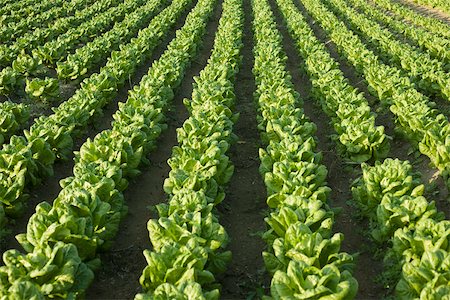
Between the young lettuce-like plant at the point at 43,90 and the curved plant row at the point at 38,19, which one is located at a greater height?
the curved plant row at the point at 38,19

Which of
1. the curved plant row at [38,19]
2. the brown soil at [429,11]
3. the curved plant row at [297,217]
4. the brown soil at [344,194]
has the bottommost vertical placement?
the brown soil at [429,11]

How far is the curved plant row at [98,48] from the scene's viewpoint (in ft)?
48.4

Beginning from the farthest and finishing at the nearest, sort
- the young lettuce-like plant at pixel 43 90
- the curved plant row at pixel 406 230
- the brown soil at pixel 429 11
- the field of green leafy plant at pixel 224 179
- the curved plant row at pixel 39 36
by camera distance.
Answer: the brown soil at pixel 429 11
the curved plant row at pixel 39 36
the young lettuce-like plant at pixel 43 90
the field of green leafy plant at pixel 224 179
the curved plant row at pixel 406 230

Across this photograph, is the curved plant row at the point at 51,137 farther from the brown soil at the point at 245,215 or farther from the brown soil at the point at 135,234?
the brown soil at the point at 245,215

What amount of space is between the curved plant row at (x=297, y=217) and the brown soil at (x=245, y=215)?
0.42 m

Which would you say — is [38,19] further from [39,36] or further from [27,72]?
[27,72]

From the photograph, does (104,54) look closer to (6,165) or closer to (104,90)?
(104,90)

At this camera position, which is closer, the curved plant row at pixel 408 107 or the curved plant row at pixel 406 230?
the curved plant row at pixel 406 230

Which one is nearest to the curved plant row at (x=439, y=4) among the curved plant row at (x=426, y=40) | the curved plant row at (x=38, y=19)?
the curved plant row at (x=426, y=40)

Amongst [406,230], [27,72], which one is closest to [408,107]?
[406,230]

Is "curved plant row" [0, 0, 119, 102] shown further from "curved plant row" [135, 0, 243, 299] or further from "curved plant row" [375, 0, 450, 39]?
"curved plant row" [375, 0, 450, 39]

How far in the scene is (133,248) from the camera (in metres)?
7.56

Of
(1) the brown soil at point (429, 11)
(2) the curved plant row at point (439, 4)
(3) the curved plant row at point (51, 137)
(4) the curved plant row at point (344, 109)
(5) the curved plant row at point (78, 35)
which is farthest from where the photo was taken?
(2) the curved plant row at point (439, 4)

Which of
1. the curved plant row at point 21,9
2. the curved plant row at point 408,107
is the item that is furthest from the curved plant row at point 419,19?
the curved plant row at point 21,9
